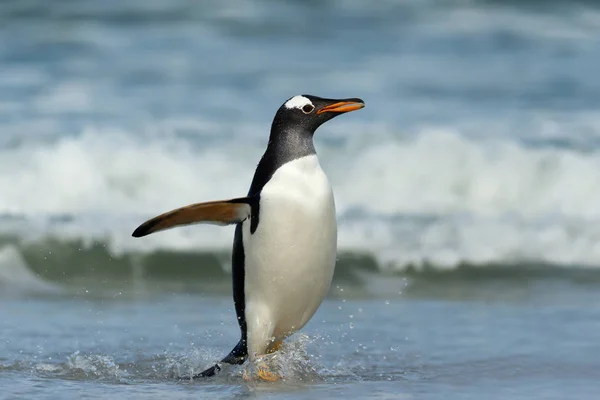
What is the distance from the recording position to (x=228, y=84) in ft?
51.4

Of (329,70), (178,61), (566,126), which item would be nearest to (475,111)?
(566,126)

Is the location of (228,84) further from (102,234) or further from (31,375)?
(31,375)

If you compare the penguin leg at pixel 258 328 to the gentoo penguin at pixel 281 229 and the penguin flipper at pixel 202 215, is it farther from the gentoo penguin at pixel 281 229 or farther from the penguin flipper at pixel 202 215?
the penguin flipper at pixel 202 215

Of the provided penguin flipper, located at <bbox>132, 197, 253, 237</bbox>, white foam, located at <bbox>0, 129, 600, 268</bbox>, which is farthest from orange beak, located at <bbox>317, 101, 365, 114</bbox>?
white foam, located at <bbox>0, 129, 600, 268</bbox>

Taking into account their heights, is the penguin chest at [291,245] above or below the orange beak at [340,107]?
below

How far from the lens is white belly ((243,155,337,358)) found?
4.41m

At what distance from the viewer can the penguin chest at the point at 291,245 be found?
14.5ft

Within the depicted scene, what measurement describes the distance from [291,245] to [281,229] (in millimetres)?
75

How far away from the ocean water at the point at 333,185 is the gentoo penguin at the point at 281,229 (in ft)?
0.59

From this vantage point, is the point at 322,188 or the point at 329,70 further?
the point at 329,70

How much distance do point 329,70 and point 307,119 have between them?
39.9 feet

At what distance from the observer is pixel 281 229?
4.45 m

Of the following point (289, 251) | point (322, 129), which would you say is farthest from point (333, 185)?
point (289, 251)

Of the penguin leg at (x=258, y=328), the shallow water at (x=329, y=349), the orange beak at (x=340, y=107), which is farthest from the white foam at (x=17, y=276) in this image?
the orange beak at (x=340, y=107)
